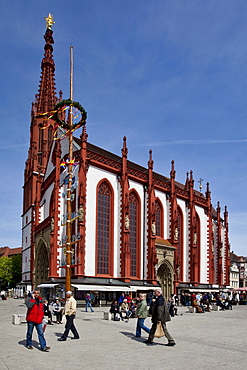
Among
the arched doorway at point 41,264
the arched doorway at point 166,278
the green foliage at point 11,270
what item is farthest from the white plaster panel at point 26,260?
the green foliage at point 11,270

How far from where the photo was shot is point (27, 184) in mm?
66375

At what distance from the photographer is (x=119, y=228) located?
42562mm

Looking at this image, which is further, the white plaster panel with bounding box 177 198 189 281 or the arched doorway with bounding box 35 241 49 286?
the white plaster panel with bounding box 177 198 189 281

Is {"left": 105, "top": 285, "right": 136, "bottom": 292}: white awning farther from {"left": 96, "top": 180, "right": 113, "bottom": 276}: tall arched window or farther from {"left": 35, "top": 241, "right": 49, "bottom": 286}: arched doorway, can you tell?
{"left": 35, "top": 241, "right": 49, "bottom": 286}: arched doorway

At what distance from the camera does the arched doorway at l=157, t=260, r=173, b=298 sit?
4906 centimetres

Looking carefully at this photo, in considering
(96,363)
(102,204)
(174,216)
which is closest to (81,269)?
(102,204)

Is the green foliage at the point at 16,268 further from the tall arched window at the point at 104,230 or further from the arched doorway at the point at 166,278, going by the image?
the tall arched window at the point at 104,230

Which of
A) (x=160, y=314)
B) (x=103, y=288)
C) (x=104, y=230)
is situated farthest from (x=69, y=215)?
(x=104, y=230)

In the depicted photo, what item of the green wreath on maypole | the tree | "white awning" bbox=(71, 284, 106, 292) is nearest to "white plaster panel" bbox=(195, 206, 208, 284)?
"white awning" bbox=(71, 284, 106, 292)

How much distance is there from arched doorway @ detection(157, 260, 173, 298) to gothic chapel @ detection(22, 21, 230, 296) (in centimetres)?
12

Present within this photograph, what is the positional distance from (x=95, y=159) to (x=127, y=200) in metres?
5.41

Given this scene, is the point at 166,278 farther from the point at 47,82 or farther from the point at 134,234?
the point at 47,82

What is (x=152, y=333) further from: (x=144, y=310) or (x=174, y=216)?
(x=174, y=216)

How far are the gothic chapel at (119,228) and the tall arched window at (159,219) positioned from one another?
11 centimetres
